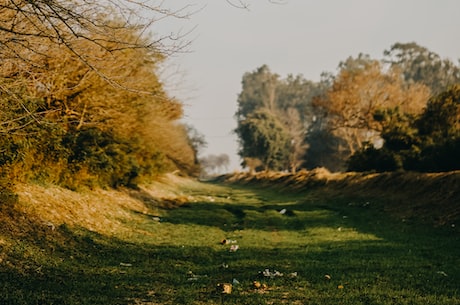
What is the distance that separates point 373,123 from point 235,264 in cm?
3460

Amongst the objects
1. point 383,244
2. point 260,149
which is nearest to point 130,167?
point 383,244

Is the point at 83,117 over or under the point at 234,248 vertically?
over

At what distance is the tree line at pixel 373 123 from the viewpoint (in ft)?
82.0

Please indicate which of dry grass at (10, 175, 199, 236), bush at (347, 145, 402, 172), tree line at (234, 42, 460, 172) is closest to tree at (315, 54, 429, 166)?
tree line at (234, 42, 460, 172)

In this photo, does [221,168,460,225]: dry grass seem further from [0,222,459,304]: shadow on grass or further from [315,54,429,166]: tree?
[315,54,429,166]: tree

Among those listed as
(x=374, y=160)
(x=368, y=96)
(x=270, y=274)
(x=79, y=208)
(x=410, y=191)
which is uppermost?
(x=368, y=96)

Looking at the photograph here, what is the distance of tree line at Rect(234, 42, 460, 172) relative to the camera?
25.0m

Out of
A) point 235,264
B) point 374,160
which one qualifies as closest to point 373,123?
point 374,160

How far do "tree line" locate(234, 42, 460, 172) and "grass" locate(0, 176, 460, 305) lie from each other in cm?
1102

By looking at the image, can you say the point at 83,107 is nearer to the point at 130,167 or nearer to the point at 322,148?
the point at 130,167

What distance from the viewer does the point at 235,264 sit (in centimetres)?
991

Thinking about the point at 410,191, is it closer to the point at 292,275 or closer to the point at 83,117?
the point at 292,275

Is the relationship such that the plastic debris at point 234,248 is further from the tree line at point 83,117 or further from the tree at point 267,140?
the tree at point 267,140

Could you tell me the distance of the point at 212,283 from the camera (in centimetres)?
805
